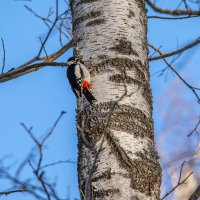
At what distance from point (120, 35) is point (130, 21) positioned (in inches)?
4.9

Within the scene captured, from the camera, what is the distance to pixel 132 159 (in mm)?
2057

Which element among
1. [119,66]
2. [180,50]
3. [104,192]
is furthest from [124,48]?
[104,192]

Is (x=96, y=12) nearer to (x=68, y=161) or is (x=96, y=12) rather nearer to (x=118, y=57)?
(x=118, y=57)

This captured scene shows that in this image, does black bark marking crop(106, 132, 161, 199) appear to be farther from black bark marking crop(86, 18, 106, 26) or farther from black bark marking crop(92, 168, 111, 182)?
black bark marking crop(86, 18, 106, 26)

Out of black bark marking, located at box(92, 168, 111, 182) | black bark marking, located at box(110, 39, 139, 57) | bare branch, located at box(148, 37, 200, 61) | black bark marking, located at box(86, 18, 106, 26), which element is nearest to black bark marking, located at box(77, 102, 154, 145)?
black bark marking, located at box(92, 168, 111, 182)

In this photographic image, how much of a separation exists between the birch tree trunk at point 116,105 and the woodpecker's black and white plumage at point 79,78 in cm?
3

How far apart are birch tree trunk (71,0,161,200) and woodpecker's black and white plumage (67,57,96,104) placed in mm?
29

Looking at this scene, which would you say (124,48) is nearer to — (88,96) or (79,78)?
(88,96)

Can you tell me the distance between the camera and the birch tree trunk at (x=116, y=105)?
6.60 feet

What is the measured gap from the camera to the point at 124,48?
2.42 metres

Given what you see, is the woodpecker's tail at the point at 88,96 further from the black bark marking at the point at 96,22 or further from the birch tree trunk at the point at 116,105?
the black bark marking at the point at 96,22

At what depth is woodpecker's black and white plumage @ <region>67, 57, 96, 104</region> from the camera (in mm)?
2338

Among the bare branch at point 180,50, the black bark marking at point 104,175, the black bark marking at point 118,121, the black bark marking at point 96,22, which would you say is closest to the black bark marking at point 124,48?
the black bark marking at point 96,22

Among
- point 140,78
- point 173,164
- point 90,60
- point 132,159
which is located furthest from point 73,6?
point 173,164
